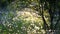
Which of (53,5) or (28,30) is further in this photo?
(28,30)

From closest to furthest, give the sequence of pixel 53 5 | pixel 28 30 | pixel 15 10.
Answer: pixel 53 5 → pixel 28 30 → pixel 15 10

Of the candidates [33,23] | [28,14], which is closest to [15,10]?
Result: [28,14]

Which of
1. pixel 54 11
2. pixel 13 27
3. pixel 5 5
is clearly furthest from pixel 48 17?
pixel 5 5

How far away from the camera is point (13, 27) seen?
181 inches

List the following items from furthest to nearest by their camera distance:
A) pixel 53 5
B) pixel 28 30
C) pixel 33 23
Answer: pixel 33 23, pixel 28 30, pixel 53 5

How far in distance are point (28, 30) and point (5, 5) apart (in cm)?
143

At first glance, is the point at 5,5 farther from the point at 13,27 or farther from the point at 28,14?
the point at 13,27

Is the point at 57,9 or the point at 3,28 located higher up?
the point at 57,9

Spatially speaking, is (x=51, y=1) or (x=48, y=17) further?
(x=48, y=17)

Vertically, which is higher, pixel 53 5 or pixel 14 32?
pixel 53 5

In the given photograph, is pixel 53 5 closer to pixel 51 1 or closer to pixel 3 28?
pixel 51 1

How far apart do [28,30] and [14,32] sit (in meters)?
0.35

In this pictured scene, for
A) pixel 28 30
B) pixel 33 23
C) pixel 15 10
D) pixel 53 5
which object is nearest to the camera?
pixel 53 5

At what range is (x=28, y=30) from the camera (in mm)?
4621
